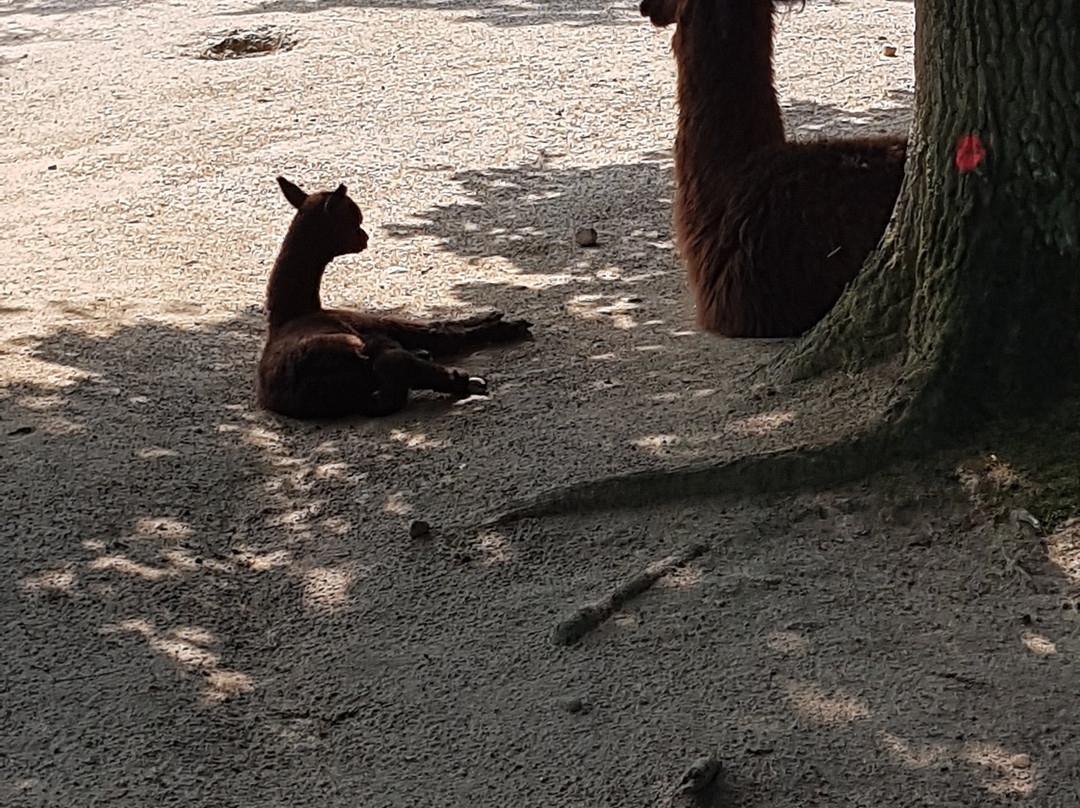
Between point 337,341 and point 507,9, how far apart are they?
899 centimetres

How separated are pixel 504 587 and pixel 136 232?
499 cm

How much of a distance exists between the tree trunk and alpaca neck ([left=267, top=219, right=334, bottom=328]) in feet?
8.26

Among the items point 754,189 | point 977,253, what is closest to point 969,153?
point 977,253

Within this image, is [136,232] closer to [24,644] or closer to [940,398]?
[24,644]

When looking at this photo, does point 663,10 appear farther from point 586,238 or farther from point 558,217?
point 558,217

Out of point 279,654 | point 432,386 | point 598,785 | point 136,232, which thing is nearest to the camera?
point 598,785

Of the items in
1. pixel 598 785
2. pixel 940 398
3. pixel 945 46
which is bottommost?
pixel 598 785

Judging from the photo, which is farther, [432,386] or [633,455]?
[432,386]

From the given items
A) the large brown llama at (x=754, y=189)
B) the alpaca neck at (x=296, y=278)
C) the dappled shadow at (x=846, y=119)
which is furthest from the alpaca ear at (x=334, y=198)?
the dappled shadow at (x=846, y=119)

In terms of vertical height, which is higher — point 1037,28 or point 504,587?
point 1037,28

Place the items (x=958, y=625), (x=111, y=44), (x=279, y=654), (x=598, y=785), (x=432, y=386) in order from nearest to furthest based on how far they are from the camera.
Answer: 1. (x=598, y=785)
2. (x=958, y=625)
3. (x=279, y=654)
4. (x=432, y=386)
5. (x=111, y=44)

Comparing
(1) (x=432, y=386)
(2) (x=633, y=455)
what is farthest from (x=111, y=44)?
(2) (x=633, y=455)

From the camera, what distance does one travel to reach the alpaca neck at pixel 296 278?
20.5 ft

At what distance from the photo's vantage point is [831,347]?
521 cm
